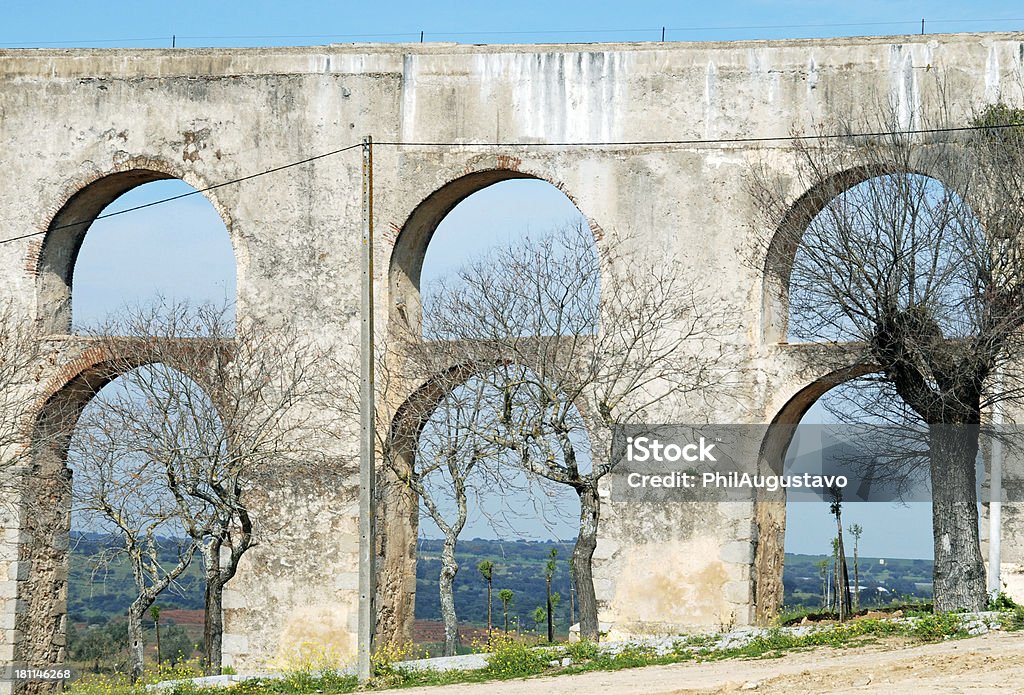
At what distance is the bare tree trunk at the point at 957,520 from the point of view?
52.1ft

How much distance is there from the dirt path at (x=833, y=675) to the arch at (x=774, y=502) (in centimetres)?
346

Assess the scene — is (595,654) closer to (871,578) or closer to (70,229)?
(70,229)

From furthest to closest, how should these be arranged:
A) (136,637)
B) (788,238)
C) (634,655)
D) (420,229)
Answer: (420,229)
(788,238)
(136,637)
(634,655)

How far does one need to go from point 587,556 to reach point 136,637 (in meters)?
5.20

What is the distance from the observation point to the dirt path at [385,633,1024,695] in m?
11.8

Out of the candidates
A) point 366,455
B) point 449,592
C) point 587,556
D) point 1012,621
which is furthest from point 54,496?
point 1012,621

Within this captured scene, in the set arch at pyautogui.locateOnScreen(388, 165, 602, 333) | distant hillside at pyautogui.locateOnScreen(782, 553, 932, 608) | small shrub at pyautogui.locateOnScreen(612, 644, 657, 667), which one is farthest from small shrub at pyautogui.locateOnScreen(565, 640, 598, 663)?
distant hillside at pyautogui.locateOnScreen(782, 553, 932, 608)

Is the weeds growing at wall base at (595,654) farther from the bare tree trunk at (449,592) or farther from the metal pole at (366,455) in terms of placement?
the bare tree trunk at (449,592)

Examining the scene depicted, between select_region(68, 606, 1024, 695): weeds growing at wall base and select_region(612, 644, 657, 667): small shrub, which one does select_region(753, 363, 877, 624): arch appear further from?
select_region(612, 644, 657, 667): small shrub

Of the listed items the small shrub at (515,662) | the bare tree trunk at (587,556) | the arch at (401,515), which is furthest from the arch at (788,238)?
the small shrub at (515,662)

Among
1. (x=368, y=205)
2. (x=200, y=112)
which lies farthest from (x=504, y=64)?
(x=368, y=205)

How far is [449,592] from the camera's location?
17969 mm

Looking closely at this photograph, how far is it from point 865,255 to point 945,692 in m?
5.74

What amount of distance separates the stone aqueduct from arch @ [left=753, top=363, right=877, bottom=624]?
0.23ft
